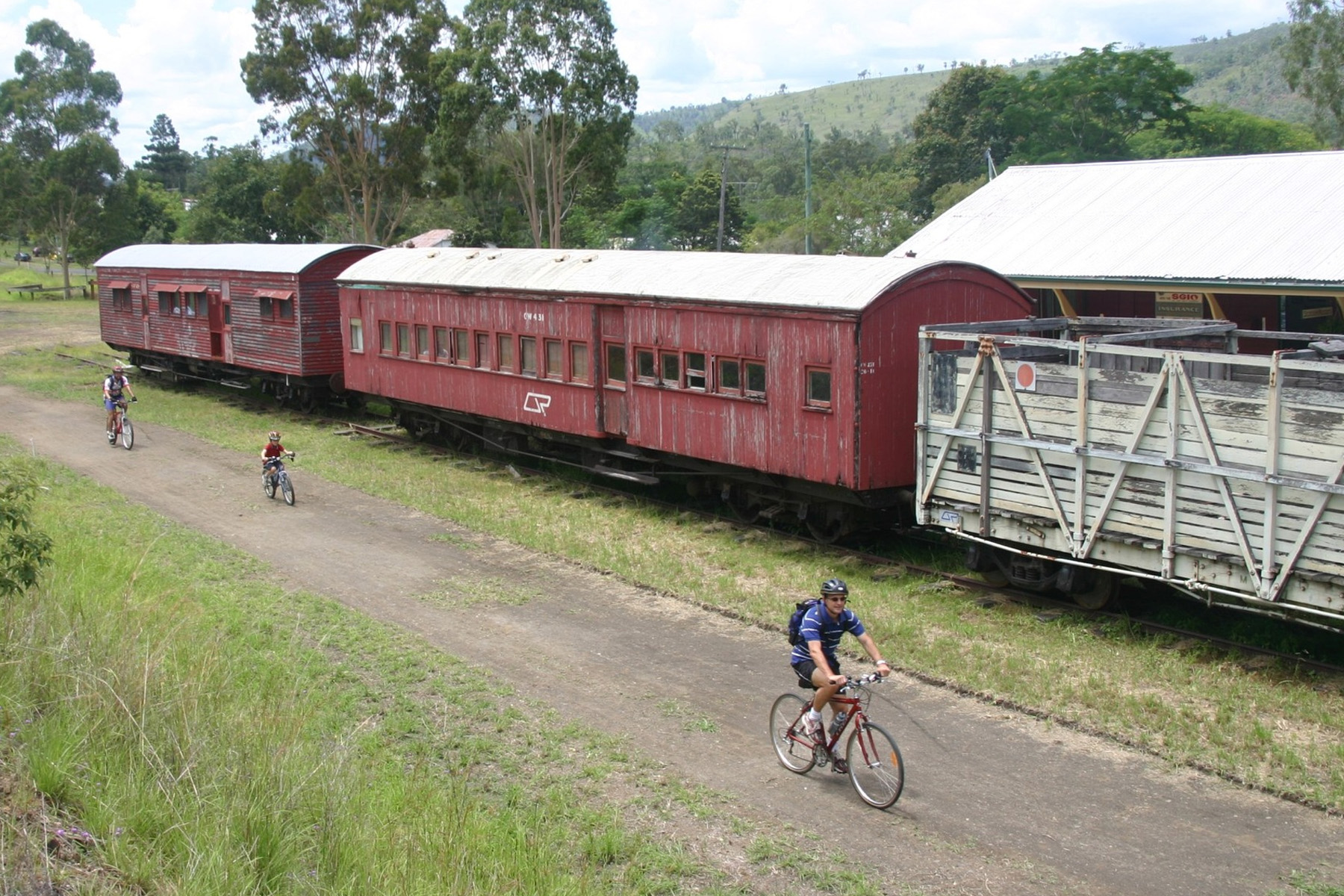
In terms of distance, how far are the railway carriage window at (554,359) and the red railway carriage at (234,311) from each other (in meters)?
9.04

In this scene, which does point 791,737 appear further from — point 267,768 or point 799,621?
point 267,768

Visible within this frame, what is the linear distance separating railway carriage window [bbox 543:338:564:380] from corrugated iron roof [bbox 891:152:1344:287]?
6300 mm

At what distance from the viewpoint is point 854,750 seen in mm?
8711

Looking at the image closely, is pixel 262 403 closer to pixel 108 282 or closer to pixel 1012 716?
pixel 108 282

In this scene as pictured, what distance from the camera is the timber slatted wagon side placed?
1026 cm

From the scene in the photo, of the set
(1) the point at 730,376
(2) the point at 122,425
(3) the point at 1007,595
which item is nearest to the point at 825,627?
(3) the point at 1007,595

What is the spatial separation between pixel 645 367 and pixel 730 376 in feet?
6.35

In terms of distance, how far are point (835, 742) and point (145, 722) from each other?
15.6 ft

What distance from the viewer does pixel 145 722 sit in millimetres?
7824

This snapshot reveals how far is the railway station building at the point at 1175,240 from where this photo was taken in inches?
743

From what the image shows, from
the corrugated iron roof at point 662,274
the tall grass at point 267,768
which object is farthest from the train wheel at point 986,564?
the tall grass at point 267,768

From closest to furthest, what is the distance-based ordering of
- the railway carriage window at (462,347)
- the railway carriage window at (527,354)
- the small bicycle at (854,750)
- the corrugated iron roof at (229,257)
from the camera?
the small bicycle at (854,750) < the railway carriage window at (527,354) < the railway carriage window at (462,347) < the corrugated iron roof at (229,257)

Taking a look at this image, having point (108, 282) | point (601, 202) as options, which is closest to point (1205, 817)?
point (108, 282)

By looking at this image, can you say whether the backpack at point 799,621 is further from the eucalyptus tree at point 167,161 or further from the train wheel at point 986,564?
the eucalyptus tree at point 167,161
